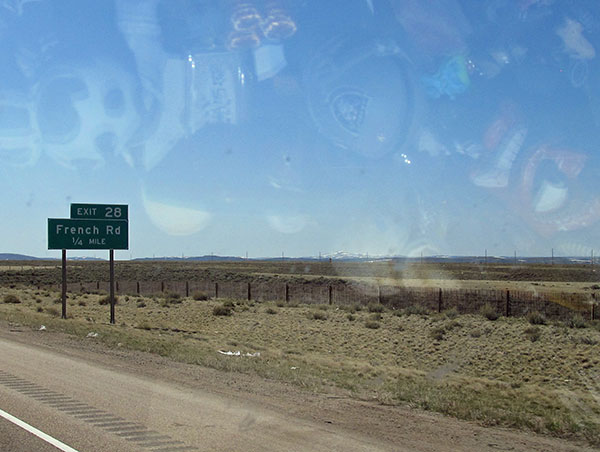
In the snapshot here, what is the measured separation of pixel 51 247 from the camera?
32438mm

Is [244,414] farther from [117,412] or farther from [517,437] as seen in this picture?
[517,437]

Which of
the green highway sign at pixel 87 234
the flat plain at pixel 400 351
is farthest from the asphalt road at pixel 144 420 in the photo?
the green highway sign at pixel 87 234

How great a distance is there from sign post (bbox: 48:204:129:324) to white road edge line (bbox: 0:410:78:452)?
919 inches

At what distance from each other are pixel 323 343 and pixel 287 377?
15169mm

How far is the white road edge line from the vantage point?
26.7 feet

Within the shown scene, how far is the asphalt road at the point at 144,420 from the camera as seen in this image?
8.39m

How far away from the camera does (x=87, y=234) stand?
33.0 metres

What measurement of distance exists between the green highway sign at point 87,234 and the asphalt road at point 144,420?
19609 millimetres

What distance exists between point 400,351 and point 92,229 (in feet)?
56.4

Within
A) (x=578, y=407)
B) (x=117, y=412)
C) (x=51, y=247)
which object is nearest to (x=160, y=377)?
(x=117, y=412)

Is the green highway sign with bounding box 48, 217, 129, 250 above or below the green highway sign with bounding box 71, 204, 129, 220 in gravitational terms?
below

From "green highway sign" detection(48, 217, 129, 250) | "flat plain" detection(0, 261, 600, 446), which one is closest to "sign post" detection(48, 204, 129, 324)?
"green highway sign" detection(48, 217, 129, 250)

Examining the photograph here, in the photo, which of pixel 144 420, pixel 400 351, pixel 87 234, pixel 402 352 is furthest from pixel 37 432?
pixel 87 234

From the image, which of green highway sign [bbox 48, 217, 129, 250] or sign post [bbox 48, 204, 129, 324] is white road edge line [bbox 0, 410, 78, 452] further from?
green highway sign [bbox 48, 217, 129, 250]
